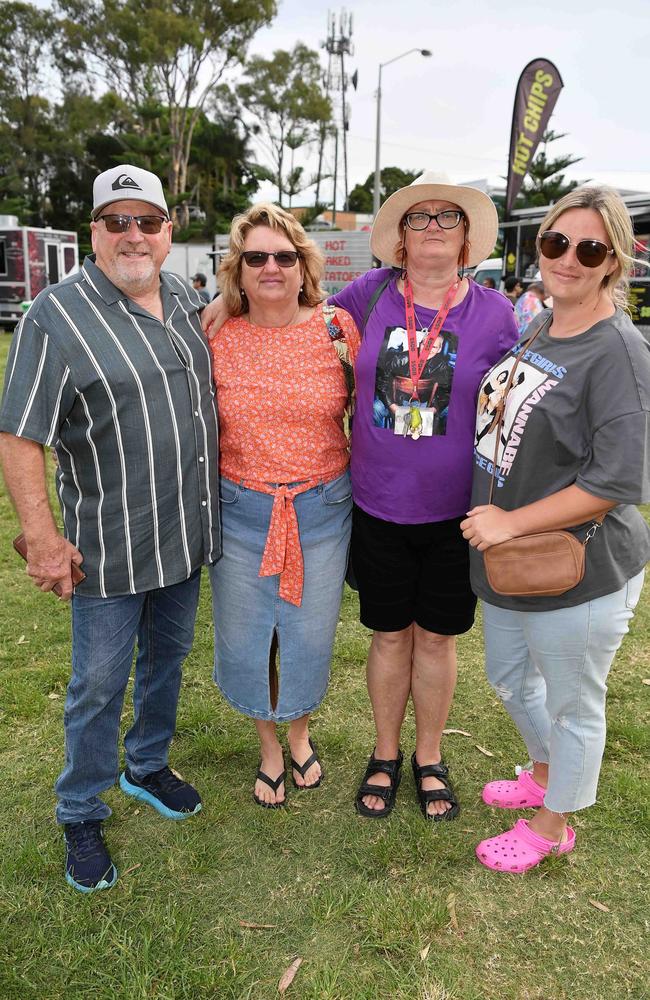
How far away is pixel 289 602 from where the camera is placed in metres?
2.51

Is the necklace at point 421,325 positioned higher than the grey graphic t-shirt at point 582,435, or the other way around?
the necklace at point 421,325

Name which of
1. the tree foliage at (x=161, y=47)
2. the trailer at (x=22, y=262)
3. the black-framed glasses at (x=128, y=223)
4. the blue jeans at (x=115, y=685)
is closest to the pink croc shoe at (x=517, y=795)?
the blue jeans at (x=115, y=685)

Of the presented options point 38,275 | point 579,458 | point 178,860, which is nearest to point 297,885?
point 178,860

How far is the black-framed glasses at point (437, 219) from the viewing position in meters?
2.33

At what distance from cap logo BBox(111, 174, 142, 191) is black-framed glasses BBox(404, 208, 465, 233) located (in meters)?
0.85

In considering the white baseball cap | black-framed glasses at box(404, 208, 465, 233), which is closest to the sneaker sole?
the white baseball cap

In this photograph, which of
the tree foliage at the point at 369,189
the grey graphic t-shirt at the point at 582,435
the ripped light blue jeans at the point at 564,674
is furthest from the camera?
the tree foliage at the point at 369,189

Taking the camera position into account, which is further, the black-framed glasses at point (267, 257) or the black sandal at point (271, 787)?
the black sandal at point (271, 787)

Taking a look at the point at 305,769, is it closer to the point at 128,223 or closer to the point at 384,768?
the point at 384,768

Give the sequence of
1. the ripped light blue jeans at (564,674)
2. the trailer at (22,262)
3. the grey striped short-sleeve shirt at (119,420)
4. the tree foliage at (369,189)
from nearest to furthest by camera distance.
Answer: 1. the grey striped short-sleeve shirt at (119,420)
2. the ripped light blue jeans at (564,674)
3. the trailer at (22,262)
4. the tree foliage at (369,189)

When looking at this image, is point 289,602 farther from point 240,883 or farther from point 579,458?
point 579,458

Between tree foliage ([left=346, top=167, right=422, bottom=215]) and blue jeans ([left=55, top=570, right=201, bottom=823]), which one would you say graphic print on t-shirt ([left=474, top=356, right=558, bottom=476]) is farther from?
tree foliage ([left=346, top=167, right=422, bottom=215])

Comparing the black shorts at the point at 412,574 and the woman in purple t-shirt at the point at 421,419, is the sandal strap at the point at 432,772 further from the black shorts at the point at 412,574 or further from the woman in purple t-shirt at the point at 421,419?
the black shorts at the point at 412,574

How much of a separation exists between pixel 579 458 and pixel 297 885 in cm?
157
